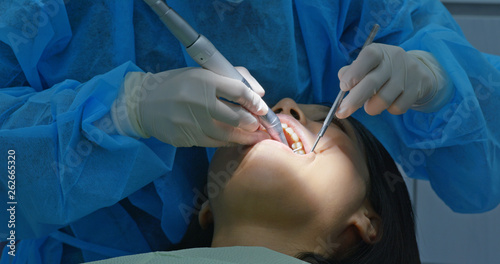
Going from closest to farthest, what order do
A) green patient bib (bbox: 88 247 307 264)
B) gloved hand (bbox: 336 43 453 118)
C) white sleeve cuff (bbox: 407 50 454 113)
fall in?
green patient bib (bbox: 88 247 307 264) → gloved hand (bbox: 336 43 453 118) → white sleeve cuff (bbox: 407 50 454 113)

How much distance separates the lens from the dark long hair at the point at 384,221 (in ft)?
4.76

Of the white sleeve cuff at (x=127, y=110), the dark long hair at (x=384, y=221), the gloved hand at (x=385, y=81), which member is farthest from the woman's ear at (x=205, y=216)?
the gloved hand at (x=385, y=81)

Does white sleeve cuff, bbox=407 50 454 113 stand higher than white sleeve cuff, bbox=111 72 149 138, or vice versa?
white sleeve cuff, bbox=111 72 149 138

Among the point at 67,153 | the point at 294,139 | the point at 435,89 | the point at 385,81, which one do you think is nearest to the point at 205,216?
the point at 294,139

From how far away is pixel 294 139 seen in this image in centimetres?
142

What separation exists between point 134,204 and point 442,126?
0.91 m

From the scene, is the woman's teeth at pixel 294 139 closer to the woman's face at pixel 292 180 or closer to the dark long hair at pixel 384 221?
the woman's face at pixel 292 180

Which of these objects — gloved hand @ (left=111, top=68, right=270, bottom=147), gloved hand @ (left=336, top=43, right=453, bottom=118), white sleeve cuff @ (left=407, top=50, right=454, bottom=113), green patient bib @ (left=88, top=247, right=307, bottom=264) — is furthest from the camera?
white sleeve cuff @ (left=407, top=50, right=454, bottom=113)

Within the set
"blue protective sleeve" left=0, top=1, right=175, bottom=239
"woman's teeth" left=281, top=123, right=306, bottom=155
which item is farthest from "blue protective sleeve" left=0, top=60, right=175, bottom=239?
"woman's teeth" left=281, top=123, right=306, bottom=155

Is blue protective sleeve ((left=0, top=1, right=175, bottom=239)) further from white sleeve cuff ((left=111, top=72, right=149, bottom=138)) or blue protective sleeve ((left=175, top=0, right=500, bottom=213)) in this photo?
blue protective sleeve ((left=175, top=0, right=500, bottom=213))

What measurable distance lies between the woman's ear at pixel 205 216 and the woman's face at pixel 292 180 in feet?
0.37

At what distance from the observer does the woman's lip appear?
1396mm

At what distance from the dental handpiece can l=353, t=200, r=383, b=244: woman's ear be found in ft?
0.95

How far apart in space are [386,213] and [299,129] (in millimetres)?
342
